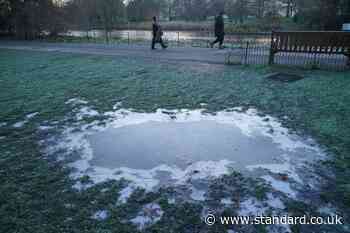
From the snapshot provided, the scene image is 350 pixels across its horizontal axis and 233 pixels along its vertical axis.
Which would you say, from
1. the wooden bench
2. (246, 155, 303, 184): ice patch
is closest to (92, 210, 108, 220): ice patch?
(246, 155, 303, 184): ice patch

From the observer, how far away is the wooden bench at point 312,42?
26.6 feet

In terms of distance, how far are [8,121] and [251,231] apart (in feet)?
14.9

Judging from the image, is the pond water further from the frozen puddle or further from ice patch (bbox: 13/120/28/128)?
ice patch (bbox: 13/120/28/128)

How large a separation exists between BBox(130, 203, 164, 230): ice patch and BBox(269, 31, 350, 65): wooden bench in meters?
7.88

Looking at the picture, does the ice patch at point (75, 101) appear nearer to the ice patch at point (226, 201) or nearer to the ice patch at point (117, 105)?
the ice patch at point (117, 105)

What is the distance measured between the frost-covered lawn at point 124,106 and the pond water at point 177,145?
0.51 meters

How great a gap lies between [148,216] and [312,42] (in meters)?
8.32

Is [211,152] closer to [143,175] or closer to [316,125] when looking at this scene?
[143,175]

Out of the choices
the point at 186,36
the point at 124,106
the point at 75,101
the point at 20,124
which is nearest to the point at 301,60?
the point at 124,106

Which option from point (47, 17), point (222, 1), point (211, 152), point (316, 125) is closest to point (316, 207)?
point (211, 152)

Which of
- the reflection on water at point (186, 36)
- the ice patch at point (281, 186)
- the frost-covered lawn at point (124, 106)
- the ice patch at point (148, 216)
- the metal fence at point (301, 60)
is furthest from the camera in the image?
the reflection on water at point (186, 36)

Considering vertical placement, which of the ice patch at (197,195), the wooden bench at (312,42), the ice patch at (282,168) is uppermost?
the wooden bench at (312,42)

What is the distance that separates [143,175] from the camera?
10.2 feet

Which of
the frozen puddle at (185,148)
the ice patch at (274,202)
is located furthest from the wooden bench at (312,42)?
the ice patch at (274,202)
